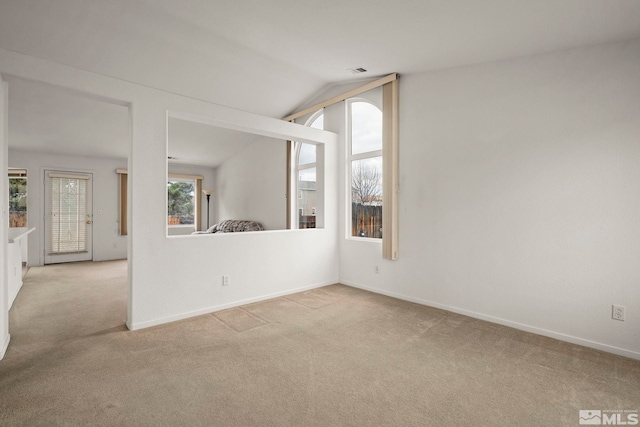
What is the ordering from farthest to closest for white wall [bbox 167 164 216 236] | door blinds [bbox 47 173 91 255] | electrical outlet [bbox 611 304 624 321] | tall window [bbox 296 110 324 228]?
white wall [bbox 167 164 216 236], door blinds [bbox 47 173 91 255], tall window [bbox 296 110 324 228], electrical outlet [bbox 611 304 624 321]

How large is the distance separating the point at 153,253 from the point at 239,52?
8.71ft

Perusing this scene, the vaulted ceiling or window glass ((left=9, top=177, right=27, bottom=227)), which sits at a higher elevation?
the vaulted ceiling

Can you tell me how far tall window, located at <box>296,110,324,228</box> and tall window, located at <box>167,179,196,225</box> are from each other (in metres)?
4.17

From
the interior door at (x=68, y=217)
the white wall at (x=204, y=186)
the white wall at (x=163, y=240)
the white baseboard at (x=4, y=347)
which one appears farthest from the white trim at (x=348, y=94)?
the interior door at (x=68, y=217)

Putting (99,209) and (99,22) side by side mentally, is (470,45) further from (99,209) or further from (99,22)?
(99,209)

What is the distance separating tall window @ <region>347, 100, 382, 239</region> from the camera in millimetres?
4605

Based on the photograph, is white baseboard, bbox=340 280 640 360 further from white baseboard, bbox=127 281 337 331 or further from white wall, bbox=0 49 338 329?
white wall, bbox=0 49 338 329

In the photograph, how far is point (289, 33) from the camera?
3.35 meters

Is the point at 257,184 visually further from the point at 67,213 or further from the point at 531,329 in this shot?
the point at 531,329

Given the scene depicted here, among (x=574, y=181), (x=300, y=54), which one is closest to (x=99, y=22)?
(x=300, y=54)

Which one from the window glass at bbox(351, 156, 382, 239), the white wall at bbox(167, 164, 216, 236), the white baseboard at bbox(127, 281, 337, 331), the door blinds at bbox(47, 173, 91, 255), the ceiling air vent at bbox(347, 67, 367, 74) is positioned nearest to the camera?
the white baseboard at bbox(127, 281, 337, 331)

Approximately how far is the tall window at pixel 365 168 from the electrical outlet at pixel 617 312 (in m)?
2.54

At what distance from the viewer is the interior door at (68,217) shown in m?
6.72

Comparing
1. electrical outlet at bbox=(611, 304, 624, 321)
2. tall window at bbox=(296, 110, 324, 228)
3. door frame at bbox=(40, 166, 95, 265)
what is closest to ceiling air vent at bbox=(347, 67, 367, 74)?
tall window at bbox=(296, 110, 324, 228)
